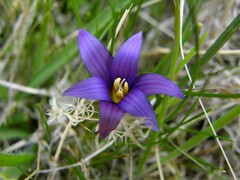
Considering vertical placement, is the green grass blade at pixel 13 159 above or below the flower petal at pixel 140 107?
below

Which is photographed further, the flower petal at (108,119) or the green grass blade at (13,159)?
the green grass blade at (13,159)

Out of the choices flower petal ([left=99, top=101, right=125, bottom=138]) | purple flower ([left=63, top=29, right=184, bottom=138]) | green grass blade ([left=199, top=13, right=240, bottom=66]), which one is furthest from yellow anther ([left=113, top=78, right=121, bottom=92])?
green grass blade ([left=199, top=13, right=240, bottom=66])

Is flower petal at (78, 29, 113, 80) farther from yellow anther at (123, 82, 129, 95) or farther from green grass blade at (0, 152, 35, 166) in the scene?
green grass blade at (0, 152, 35, 166)

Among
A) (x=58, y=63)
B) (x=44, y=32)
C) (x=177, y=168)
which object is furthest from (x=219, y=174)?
(x=44, y=32)

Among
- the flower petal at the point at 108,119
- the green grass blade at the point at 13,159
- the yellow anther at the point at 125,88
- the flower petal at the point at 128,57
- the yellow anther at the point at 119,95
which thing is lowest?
the green grass blade at the point at 13,159

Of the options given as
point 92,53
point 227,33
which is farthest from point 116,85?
point 227,33

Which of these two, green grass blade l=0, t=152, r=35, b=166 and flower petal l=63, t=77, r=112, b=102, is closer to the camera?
flower petal l=63, t=77, r=112, b=102

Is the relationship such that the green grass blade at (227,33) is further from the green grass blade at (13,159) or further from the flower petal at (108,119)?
the green grass blade at (13,159)

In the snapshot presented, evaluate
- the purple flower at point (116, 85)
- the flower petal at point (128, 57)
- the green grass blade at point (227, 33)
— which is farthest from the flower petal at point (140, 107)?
the green grass blade at point (227, 33)
